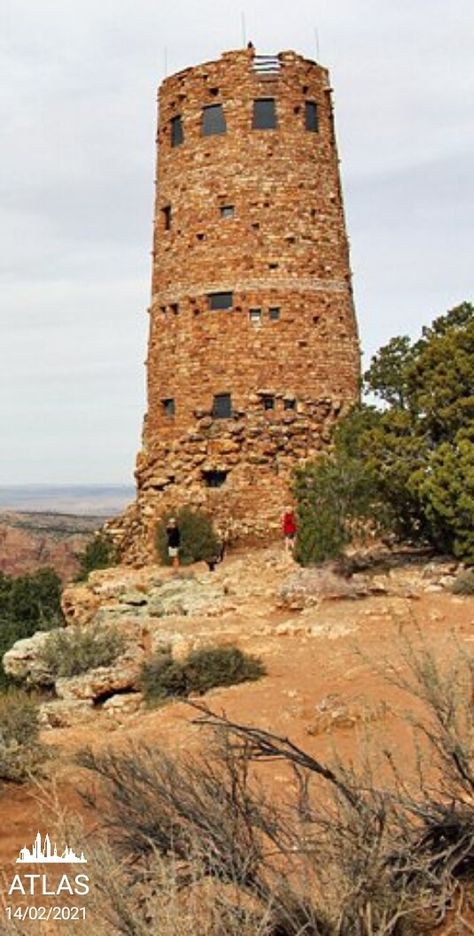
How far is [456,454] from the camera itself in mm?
16141

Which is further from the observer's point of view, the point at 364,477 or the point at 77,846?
the point at 364,477

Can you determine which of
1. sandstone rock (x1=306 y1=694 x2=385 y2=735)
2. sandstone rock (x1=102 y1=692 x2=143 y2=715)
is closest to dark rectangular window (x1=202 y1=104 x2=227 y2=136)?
sandstone rock (x1=102 y1=692 x2=143 y2=715)

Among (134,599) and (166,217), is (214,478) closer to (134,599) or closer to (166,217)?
(134,599)

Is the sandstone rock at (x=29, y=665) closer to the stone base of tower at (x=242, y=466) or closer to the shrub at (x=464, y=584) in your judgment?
the shrub at (x=464, y=584)

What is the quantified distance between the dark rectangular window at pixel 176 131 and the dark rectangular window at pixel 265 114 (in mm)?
2036

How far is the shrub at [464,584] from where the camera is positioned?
14.8 metres

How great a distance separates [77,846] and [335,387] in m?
19.4

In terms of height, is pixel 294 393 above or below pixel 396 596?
above

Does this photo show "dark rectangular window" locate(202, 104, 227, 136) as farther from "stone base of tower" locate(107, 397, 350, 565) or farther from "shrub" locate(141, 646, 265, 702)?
"shrub" locate(141, 646, 265, 702)

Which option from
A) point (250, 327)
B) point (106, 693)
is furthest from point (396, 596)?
point (250, 327)

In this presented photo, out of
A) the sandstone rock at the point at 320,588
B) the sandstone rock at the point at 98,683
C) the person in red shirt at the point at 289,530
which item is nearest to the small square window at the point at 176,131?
the person in red shirt at the point at 289,530

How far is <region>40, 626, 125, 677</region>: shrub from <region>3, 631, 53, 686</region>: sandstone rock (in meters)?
0.11

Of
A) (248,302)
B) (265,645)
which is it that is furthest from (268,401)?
(265,645)

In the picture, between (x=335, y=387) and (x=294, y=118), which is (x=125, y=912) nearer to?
(x=335, y=387)
